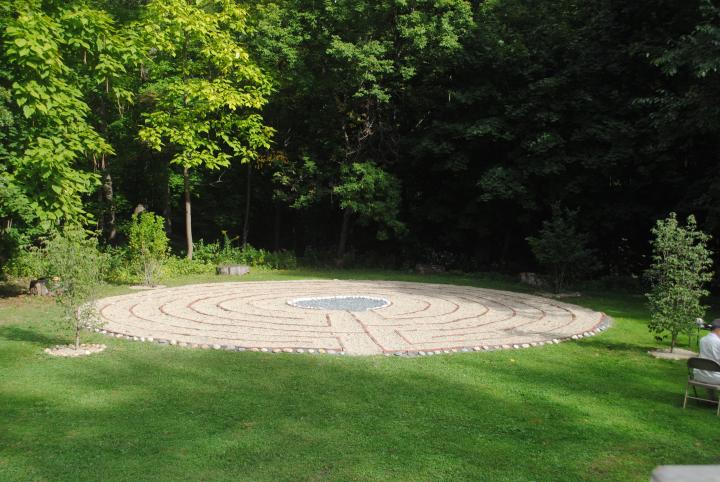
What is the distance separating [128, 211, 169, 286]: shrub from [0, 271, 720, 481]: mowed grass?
21.3 feet

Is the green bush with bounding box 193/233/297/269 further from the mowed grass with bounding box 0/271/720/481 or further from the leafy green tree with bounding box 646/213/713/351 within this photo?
the leafy green tree with bounding box 646/213/713/351

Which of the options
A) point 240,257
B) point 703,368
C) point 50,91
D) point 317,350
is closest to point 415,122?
point 240,257

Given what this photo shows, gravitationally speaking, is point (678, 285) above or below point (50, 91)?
below

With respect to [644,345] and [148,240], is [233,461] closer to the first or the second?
[644,345]

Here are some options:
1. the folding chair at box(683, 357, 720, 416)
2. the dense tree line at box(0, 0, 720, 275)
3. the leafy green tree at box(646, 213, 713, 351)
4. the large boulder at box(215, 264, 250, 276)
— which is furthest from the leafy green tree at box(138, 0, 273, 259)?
the folding chair at box(683, 357, 720, 416)

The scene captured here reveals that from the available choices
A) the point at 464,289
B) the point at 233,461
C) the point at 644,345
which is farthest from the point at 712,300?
the point at 233,461

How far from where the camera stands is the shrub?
15.9 meters

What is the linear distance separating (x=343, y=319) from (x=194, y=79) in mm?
11166

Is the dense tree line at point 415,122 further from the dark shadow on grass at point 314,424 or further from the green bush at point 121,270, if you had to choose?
the dark shadow on grass at point 314,424

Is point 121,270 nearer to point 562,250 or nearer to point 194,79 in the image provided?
point 194,79

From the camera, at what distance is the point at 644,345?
10477 mm

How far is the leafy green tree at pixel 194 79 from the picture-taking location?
17844 millimetres

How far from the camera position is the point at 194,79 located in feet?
62.4

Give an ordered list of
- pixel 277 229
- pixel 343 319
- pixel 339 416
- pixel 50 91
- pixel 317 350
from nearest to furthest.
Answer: pixel 339 416 → pixel 317 350 → pixel 50 91 → pixel 343 319 → pixel 277 229
